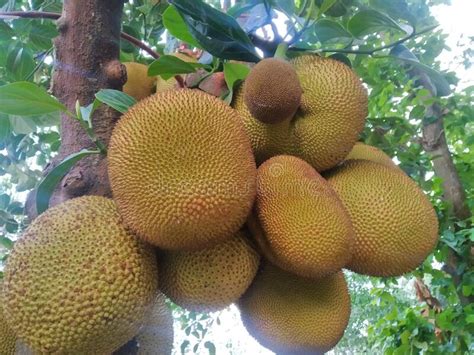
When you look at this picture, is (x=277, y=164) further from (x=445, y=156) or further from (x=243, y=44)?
(x=445, y=156)

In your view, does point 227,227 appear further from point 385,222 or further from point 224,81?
point 224,81

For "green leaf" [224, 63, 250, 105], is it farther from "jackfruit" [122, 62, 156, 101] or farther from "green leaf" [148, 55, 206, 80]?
"jackfruit" [122, 62, 156, 101]

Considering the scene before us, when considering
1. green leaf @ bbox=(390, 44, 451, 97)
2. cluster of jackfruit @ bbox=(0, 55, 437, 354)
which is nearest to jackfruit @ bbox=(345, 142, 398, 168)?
cluster of jackfruit @ bbox=(0, 55, 437, 354)

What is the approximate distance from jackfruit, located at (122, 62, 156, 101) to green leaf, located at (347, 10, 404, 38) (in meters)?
0.40

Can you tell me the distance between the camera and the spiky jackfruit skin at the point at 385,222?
663 millimetres

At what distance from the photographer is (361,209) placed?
0.68 metres

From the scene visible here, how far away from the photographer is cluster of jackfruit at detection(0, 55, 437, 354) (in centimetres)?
54

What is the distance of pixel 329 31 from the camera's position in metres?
0.85

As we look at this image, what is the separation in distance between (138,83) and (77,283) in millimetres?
506

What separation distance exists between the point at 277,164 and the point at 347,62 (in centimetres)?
30

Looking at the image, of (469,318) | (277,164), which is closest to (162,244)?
(277,164)

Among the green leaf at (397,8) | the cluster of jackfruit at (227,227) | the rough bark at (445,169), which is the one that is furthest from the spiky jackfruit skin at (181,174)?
the rough bark at (445,169)

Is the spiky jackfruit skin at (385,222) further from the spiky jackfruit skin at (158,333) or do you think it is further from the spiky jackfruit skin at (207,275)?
the spiky jackfruit skin at (158,333)

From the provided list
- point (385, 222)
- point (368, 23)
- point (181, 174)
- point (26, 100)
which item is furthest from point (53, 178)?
point (368, 23)
